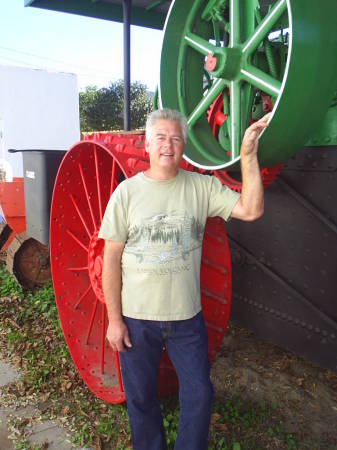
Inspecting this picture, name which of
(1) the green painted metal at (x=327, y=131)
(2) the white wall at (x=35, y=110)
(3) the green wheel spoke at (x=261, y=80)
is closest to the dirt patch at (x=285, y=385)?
(1) the green painted metal at (x=327, y=131)

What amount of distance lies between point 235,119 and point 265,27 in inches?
13.9

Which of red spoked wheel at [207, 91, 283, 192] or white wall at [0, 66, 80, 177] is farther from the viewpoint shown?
white wall at [0, 66, 80, 177]

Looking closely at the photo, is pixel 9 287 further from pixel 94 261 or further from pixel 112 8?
pixel 112 8

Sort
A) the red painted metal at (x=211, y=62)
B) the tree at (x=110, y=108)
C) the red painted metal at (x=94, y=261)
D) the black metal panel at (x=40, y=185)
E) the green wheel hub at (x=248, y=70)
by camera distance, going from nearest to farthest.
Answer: the green wheel hub at (x=248, y=70) → the red painted metal at (x=211, y=62) → the red painted metal at (x=94, y=261) → the black metal panel at (x=40, y=185) → the tree at (x=110, y=108)

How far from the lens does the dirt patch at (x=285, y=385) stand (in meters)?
2.60

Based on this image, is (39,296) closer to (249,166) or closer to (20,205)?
(20,205)

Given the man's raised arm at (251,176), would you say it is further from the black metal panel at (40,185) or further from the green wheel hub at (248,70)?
the black metal panel at (40,185)

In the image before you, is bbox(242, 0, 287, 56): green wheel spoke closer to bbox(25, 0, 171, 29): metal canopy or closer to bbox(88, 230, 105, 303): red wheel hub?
bbox(88, 230, 105, 303): red wheel hub

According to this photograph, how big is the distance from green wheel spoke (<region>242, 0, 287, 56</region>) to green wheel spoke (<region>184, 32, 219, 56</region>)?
19cm

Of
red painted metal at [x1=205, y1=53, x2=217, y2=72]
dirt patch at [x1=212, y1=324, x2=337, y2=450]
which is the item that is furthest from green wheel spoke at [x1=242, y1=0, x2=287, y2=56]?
dirt patch at [x1=212, y1=324, x2=337, y2=450]

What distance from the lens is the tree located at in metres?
29.6

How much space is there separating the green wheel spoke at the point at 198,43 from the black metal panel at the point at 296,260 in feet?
2.31

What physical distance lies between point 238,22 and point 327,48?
442 millimetres

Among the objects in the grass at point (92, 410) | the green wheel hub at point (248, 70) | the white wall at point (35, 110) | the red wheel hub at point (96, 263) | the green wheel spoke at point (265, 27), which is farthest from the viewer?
the white wall at point (35, 110)
